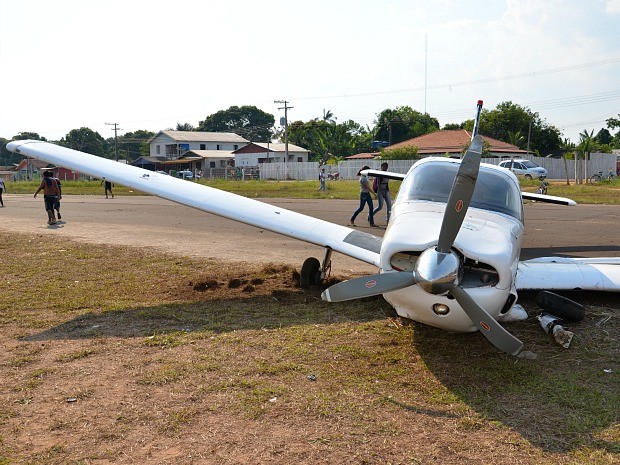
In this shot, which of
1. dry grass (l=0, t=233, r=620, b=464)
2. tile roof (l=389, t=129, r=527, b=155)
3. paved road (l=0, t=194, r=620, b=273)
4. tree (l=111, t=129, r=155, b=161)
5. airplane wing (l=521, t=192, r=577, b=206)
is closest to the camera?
dry grass (l=0, t=233, r=620, b=464)

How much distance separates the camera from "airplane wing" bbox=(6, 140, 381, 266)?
8.97m

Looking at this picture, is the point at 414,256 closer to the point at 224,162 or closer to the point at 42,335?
the point at 42,335

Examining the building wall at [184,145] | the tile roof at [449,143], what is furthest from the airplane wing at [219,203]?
the building wall at [184,145]

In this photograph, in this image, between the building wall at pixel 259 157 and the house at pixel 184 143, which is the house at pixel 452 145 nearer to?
the building wall at pixel 259 157

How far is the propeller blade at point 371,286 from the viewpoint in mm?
5418

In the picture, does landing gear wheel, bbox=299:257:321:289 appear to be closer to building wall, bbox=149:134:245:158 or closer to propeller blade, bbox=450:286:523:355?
propeller blade, bbox=450:286:523:355

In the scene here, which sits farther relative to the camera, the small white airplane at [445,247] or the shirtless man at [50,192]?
the shirtless man at [50,192]

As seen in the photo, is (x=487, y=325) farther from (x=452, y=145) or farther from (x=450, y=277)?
(x=452, y=145)

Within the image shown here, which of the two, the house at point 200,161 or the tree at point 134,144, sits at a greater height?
the tree at point 134,144

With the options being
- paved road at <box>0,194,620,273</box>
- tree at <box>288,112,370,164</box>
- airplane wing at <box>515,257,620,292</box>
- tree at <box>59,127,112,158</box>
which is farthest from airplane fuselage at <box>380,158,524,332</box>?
tree at <box>59,127,112,158</box>

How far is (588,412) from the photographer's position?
488 centimetres

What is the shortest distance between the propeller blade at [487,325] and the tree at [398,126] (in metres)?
81.0

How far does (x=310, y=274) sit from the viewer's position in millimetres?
9344

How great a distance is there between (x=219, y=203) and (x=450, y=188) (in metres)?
3.93
